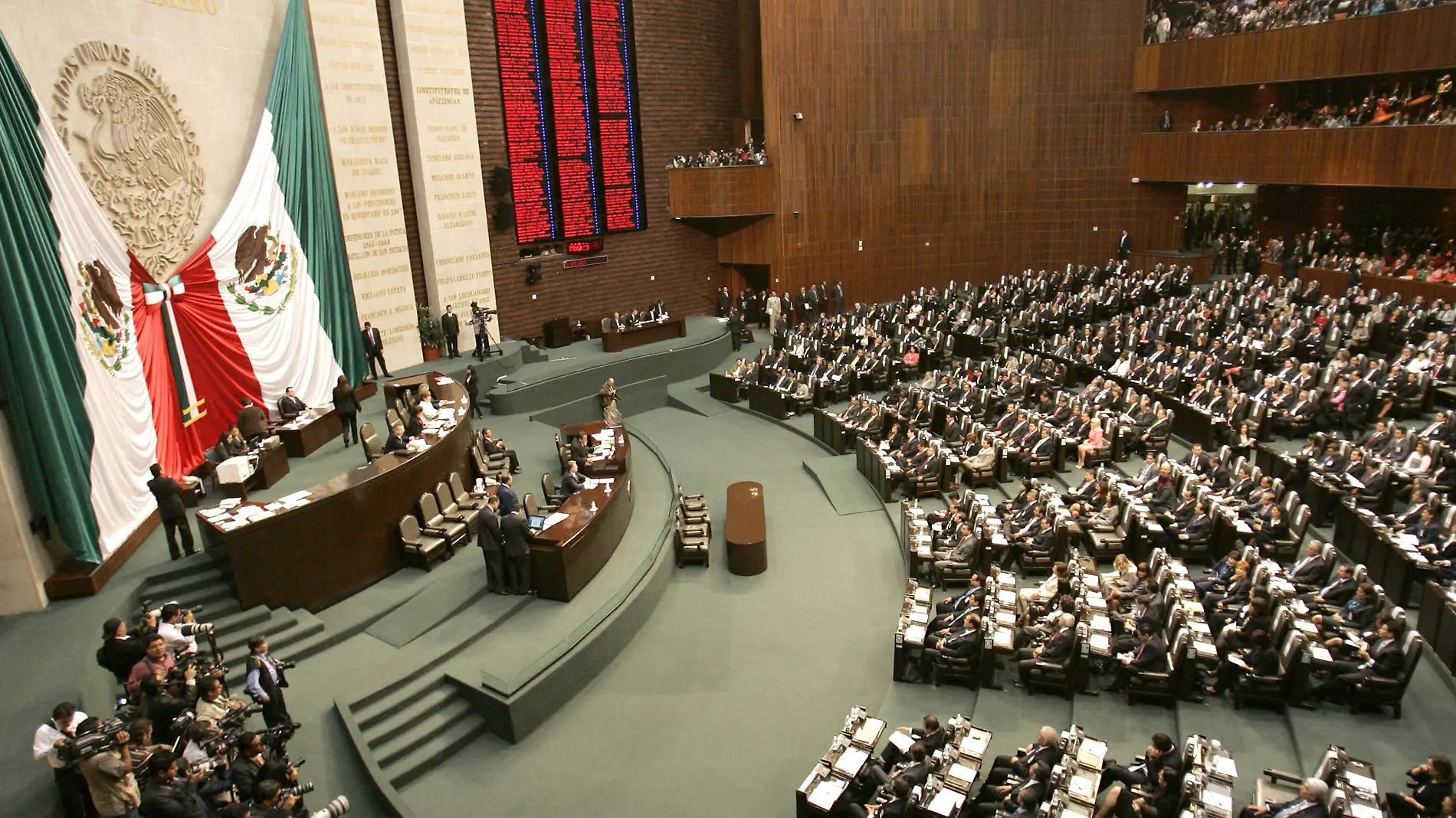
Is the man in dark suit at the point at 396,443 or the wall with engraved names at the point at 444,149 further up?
the wall with engraved names at the point at 444,149

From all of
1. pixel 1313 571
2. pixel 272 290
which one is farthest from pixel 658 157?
pixel 1313 571

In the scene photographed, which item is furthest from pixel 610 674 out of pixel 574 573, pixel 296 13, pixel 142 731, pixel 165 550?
pixel 296 13

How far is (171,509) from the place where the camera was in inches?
344

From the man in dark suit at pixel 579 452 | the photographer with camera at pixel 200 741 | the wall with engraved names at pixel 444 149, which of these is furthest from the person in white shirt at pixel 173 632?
the wall with engraved names at pixel 444 149

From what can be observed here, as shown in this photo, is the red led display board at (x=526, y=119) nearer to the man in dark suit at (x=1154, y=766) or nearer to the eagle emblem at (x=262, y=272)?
the eagle emblem at (x=262, y=272)

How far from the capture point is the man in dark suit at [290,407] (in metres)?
12.2

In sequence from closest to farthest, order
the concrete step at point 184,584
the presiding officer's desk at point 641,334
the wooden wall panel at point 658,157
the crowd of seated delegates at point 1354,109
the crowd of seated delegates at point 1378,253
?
1. the concrete step at point 184,584
2. the crowd of seated delegates at point 1378,253
3. the crowd of seated delegates at point 1354,109
4. the presiding officer's desk at point 641,334
5. the wooden wall panel at point 658,157

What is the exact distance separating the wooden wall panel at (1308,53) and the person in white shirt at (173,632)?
21559 millimetres

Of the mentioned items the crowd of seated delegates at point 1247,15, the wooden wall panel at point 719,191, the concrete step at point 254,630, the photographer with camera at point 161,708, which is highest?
the crowd of seated delegates at point 1247,15

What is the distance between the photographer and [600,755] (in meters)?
7.75

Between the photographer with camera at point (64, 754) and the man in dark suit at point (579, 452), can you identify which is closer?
the photographer with camera at point (64, 754)

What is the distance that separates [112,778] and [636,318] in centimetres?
1491

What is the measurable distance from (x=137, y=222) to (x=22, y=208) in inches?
88.2

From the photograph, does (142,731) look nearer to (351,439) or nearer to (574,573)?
(574,573)
